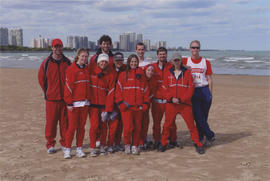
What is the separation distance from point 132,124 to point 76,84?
1.17m

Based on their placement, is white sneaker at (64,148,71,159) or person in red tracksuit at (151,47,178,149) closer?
white sneaker at (64,148,71,159)

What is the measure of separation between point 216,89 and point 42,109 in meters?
8.61

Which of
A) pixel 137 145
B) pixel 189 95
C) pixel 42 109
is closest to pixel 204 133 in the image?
pixel 189 95

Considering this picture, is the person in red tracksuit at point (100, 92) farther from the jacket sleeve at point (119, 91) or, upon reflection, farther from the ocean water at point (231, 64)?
the ocean water at point (231, 64)

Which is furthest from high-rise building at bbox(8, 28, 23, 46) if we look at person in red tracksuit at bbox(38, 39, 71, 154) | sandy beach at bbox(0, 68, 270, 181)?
person in red tracksuit at bbox(38, 39, 71, 154)

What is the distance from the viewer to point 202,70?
17.0ft

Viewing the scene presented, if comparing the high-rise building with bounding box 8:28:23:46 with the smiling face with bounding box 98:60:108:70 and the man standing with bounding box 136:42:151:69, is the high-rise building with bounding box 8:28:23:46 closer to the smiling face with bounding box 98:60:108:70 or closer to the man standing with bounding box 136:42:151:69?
the man standing with bounding box 136:42:151:69

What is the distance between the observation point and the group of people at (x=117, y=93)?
4812 millimetres

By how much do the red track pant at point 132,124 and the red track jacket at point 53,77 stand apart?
1189 mm

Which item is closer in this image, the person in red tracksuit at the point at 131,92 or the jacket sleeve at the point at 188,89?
the person in red tracksuit at the point at 131,92

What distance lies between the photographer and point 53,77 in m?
4.97

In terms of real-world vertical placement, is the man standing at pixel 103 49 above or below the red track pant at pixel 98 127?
above

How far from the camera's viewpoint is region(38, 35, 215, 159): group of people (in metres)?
4.81

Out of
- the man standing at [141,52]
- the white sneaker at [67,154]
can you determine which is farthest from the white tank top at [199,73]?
the white sneaker at [67,154]
